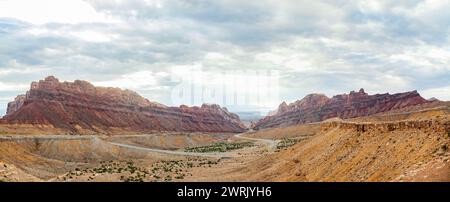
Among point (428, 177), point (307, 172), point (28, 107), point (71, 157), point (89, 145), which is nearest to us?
point (428, 177)

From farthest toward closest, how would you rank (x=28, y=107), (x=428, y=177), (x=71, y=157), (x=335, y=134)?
(x=28, y=107)
(x=71, y=157)
(x=335, y=134)
(x=428, y=177)

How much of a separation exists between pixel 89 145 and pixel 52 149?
28.0 feet

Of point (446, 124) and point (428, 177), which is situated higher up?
point (446, 124)

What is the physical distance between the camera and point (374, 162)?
100ft

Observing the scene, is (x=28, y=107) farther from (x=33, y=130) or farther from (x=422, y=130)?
(x=422, y=130)

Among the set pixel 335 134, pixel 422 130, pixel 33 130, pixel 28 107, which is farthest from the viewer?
pixel 28 107

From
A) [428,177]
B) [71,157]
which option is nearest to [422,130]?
[428,177]

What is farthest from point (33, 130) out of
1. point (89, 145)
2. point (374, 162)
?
point (374, 162)

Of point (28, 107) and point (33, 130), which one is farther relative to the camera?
point (28, 107)
